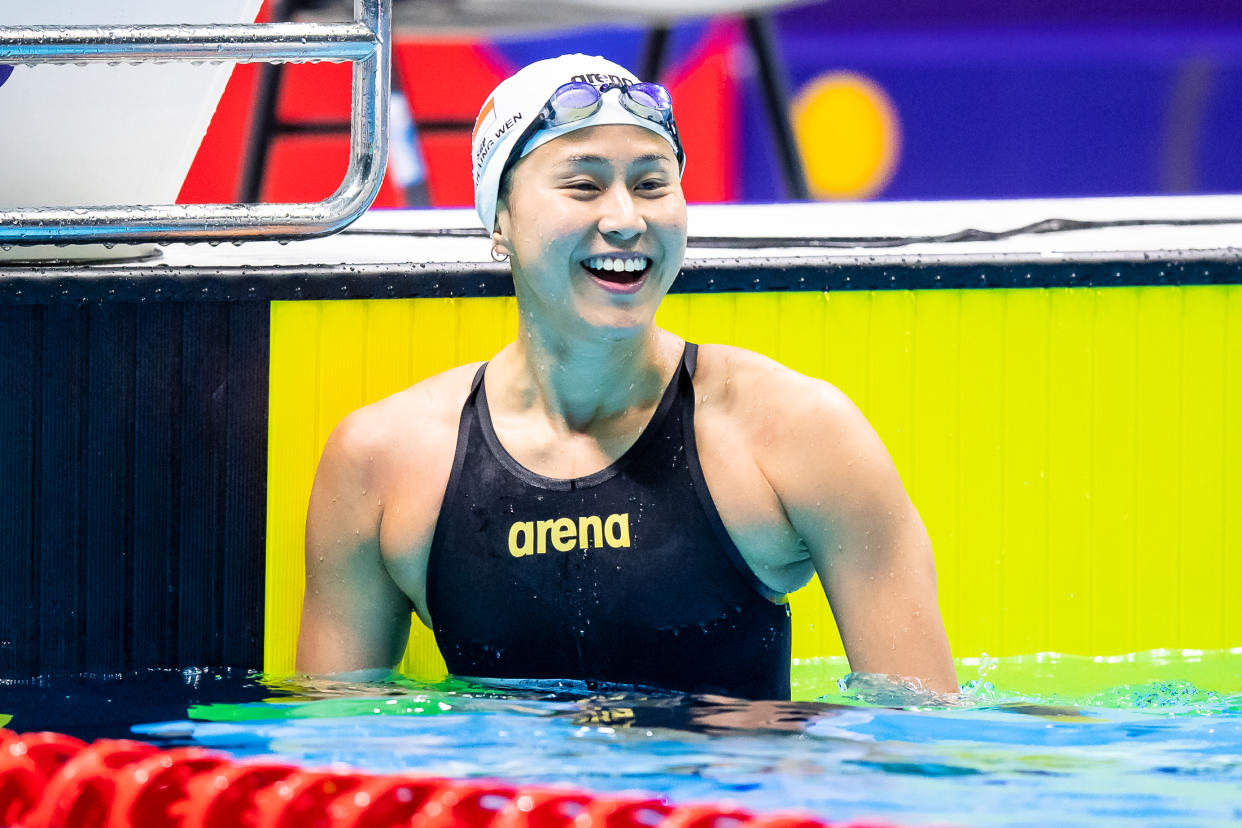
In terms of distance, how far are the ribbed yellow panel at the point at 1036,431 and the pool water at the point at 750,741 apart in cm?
38

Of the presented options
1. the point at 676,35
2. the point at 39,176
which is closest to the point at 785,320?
the point at 39,176

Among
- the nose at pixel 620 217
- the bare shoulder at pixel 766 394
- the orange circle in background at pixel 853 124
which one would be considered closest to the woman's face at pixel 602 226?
the nose at pixel 620 217

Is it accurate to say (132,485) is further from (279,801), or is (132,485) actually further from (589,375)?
(279,801)

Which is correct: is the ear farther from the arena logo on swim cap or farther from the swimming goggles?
the arena logo on swim cap

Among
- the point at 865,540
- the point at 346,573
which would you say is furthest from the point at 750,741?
the point at 346,573

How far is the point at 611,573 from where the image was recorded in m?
2.18

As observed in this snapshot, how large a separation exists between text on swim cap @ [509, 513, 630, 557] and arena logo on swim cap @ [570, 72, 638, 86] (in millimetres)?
650

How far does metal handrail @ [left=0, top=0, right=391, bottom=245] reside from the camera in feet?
6.70

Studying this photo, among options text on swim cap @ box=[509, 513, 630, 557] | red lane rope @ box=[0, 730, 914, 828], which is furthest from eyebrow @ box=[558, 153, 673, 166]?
red lane rope @ box=[0, 730, 914, 828]

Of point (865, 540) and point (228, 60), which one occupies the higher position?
point (228, 60)

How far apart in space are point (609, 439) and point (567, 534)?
16cm

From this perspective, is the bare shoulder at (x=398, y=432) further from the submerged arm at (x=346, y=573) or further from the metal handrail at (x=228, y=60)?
the metal handrail at (x=228, y=60)

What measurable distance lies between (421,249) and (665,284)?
0.60 m

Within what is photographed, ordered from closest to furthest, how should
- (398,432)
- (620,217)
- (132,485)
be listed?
1. (620,217)
2. (398,432)
3. (132,485)
